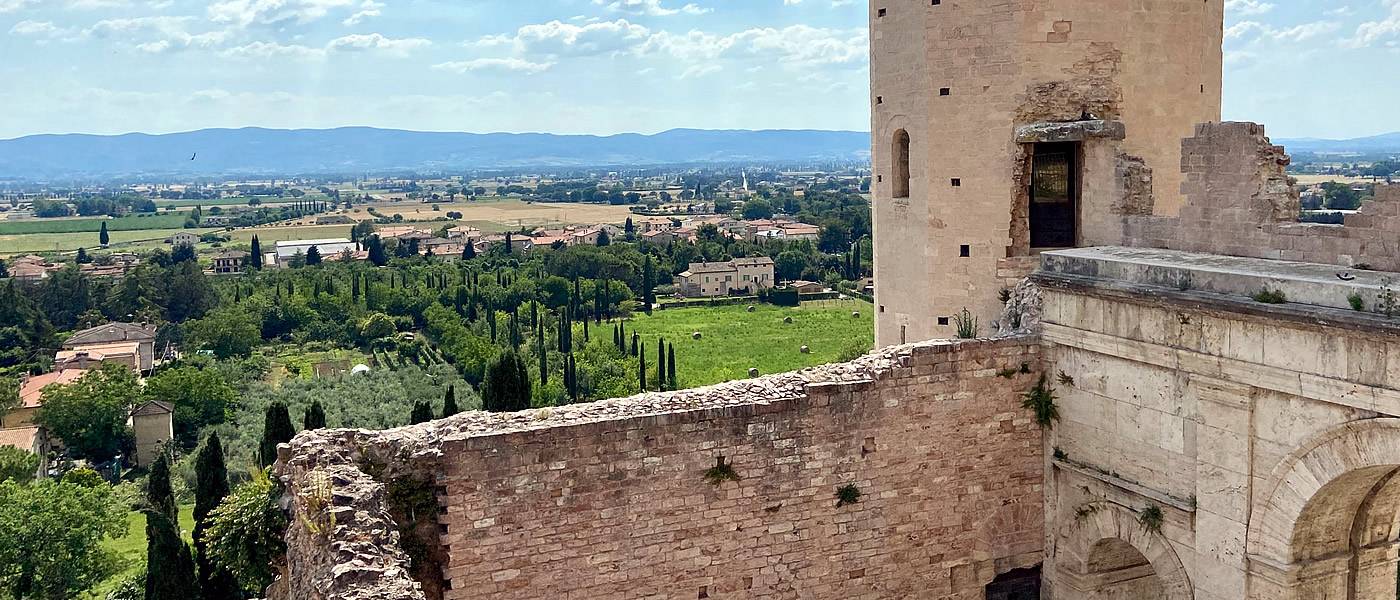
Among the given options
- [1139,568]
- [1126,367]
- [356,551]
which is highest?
[1126,367]

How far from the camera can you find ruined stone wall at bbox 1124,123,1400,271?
9.78m

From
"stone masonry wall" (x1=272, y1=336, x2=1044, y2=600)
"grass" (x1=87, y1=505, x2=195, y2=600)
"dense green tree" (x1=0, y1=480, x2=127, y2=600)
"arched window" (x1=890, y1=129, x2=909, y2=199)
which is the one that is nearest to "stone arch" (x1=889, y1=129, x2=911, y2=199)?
"arched window" (x1=890, y1=129, x2=909, y2=199)

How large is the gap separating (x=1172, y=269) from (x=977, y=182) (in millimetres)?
3707

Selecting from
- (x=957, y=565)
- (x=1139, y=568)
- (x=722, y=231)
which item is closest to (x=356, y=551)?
(x=957, y=565)

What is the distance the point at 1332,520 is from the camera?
955 cm

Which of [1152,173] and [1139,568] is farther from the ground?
[1152,173]

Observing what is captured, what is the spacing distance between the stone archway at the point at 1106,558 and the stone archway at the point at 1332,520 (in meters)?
1.29

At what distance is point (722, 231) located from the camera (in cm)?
14850

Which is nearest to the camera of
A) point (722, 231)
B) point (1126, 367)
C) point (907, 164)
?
point (1126, 367)

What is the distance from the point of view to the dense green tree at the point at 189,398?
185 feet

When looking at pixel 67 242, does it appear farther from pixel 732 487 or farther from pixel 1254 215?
pixel 1254 215

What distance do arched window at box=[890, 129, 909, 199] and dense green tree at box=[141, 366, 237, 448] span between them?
165ft

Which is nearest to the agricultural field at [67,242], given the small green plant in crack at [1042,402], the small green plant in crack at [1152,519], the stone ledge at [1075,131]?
the stone ledge at [1075,131]

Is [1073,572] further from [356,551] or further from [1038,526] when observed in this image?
[356,551]
